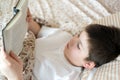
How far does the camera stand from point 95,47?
107 cm

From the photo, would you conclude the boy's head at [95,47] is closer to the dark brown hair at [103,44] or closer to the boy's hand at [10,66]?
the dark brown hair at [103,44]

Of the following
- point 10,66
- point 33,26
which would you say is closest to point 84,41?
point 33,26

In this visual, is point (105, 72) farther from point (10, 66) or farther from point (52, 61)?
point (10, 66)

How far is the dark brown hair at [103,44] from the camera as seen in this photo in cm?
105

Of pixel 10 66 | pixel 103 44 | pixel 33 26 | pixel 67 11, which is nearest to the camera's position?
pixel 10 66

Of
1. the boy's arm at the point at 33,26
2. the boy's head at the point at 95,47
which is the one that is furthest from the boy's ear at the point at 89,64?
the boy's arm at the point at 33,26

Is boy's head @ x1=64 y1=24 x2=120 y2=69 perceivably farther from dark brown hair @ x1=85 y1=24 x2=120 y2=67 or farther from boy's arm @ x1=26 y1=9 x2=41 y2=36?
boy's arm @ x1=26 y1=9 x2=41 y2=36

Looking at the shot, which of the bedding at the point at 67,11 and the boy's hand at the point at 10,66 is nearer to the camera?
the boy's hand at the point at 10,66

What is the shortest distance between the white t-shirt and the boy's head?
0.16 feet

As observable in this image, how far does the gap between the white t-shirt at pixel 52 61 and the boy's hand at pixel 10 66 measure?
21cm

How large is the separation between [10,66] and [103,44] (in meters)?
0.44

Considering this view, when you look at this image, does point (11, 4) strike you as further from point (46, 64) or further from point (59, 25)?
point (46, 64)

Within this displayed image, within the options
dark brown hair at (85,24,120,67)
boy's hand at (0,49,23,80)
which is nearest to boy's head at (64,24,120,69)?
dark brown hair at (85,24,120,67)

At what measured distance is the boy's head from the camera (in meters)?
1.06
